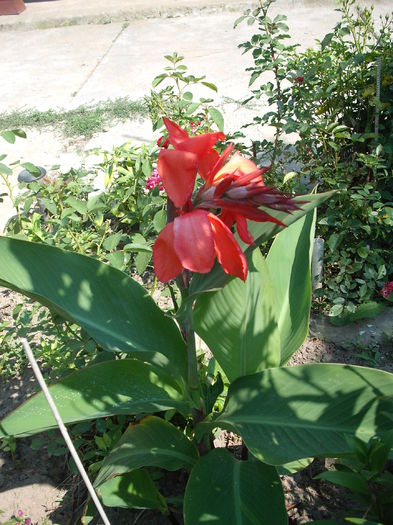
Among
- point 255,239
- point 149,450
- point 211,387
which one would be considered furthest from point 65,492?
point 255,239

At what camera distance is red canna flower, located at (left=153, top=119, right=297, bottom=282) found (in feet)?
3.00

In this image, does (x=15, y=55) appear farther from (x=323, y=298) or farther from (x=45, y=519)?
(x=45, y=519)

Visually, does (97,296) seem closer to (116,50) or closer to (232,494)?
(232,494)

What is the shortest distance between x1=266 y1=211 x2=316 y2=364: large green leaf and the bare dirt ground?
0.43 m

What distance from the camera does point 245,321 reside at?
1.45 meters

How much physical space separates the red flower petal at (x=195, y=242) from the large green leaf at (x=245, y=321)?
0.50 m

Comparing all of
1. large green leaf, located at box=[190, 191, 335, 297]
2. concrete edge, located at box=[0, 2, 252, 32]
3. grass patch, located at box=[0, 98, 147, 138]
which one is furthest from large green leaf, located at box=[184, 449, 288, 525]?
concrete edge, located at box=[0, 2, 252, 32]

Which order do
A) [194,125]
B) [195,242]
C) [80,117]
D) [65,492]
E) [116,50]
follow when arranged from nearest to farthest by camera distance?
1. [195,242]
2. [65,492]
3. [194,125]
4. [80,117]
5. [116,50]

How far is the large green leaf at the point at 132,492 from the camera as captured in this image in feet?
4.62

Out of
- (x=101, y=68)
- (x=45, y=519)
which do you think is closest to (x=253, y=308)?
(x=45, y=519)

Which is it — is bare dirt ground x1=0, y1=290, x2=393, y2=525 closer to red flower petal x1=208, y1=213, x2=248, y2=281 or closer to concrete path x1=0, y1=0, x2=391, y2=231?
red flower petal x1=208, y1=213, x2=248, y2=281

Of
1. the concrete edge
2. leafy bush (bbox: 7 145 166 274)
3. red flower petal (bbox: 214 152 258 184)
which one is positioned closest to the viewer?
red flower petal (bbox: 214 152 258 184)

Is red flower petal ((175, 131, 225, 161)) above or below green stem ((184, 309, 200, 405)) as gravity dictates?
above

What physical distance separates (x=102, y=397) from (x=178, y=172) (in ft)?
2.32
